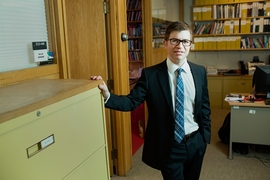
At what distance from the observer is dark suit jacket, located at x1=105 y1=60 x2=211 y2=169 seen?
61.4 inches

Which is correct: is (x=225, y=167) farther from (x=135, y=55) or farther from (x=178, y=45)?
(x=135, y=55)

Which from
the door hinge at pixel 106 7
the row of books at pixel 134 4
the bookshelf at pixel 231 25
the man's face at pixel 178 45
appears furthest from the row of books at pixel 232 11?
the man's face at pixel 178 45

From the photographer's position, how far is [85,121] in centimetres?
109

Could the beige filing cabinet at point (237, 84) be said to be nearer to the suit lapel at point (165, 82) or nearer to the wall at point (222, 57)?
the wall at point (222, 57)

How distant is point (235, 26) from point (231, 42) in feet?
1.08

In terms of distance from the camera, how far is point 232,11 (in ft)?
17.4

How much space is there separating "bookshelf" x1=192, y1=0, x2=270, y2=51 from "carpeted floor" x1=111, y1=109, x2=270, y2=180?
2634 millimetres

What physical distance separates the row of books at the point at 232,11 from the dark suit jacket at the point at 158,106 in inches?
165

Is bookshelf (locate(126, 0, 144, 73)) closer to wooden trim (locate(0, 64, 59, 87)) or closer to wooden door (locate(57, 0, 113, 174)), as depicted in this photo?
wooden door (locate(57, 0, 113, 174))

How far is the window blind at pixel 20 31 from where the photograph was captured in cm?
133

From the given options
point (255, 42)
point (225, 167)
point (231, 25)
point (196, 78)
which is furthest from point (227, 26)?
point (196, 78)

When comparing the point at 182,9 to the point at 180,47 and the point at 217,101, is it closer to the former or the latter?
the point at 217,101

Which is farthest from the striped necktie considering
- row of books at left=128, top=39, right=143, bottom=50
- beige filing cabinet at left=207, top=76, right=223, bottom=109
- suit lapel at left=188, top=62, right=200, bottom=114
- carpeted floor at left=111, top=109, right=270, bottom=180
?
beige filing cabinet at left=207, top=76, right=223, bottom=109

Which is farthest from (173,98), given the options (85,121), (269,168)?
(269,168)
